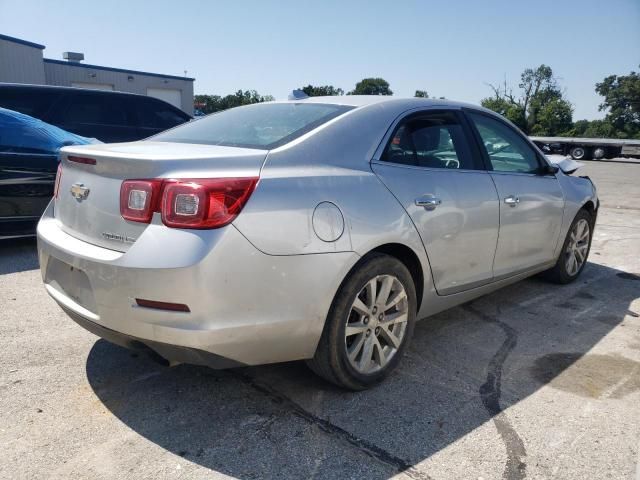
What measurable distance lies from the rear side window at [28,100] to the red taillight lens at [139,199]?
550 centimetres

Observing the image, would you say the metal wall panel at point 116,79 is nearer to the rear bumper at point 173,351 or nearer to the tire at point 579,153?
the tire at point 579,153

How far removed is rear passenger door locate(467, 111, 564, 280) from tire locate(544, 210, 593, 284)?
0.31m

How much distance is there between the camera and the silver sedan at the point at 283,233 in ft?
7.36

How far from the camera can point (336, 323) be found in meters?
2.62

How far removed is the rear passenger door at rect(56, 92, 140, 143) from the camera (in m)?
7.38

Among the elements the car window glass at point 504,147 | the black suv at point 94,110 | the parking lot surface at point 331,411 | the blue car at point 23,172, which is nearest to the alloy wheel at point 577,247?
the car window glass at point 504,147

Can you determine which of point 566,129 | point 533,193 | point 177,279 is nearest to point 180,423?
point 177,279

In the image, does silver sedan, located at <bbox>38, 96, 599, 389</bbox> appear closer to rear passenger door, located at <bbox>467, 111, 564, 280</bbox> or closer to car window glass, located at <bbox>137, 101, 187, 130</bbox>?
rear passenger door, located at <bbox>467, 111, 564, 280</bbox>

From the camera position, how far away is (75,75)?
26.9 m

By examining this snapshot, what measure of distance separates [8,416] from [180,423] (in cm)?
81

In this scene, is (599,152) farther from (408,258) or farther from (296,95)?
(408,258)

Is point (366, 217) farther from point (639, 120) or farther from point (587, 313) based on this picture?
point (639, 120)

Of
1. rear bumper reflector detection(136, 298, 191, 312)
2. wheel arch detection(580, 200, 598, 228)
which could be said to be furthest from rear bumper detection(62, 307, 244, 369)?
wheel arch detection(580, 200, 598, 228)

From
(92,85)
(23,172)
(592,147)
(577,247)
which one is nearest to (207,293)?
(577,247)
